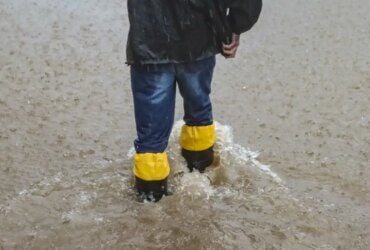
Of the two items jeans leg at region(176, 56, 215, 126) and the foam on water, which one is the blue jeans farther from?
the foam on water

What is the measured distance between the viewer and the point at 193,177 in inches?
113

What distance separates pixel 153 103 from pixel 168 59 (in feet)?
0.67

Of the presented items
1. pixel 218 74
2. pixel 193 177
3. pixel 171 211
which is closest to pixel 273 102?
pixel 218 74

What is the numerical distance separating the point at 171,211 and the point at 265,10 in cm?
252

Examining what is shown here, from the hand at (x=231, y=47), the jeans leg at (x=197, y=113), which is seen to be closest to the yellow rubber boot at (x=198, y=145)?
the jeans leg at (x=197, y=113)

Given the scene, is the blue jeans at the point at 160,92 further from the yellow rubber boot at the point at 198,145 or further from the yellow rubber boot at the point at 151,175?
the yellow rubber boot at the point at 198,145

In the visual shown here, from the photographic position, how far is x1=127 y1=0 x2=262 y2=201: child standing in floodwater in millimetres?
2326

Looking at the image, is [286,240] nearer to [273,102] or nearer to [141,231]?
[141,231]

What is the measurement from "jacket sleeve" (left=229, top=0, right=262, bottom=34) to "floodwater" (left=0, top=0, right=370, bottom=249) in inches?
33.0

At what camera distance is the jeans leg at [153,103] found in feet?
8.00

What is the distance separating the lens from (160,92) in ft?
8.14

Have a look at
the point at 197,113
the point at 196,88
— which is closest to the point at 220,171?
the point at 197,113

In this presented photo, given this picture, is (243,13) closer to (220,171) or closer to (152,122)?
(152,122)

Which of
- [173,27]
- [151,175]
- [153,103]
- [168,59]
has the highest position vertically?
[173,27]
